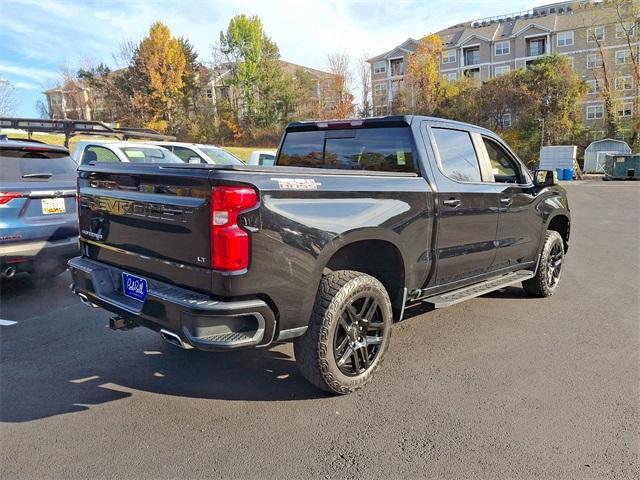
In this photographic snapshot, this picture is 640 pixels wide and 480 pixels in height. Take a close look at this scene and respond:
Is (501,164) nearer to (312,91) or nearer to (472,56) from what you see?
(312,91)

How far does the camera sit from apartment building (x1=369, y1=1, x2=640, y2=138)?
155ft

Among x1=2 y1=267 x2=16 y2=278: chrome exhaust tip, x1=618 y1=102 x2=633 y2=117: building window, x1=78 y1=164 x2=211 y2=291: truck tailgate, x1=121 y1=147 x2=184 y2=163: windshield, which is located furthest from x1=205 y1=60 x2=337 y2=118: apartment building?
x1=78 y1=164 x2=211 y2=291: truck tailgate

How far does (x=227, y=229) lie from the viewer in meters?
2.69

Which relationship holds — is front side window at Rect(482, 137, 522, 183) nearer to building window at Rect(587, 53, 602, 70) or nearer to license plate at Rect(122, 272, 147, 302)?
license plate at Rect(122, 272, 147, 302)

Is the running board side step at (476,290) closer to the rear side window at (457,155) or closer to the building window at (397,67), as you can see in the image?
the rear side window at (457,155)

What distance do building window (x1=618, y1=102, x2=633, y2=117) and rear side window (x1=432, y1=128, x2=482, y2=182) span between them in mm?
48305

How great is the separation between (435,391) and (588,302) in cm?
319

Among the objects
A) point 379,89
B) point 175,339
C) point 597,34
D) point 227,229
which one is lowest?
point 175,339

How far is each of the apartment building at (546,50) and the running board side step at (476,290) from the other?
4025 cm

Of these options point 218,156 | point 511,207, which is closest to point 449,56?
point 218,156

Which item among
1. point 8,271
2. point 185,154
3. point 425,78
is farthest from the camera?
point 425,78

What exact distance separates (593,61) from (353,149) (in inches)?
2360

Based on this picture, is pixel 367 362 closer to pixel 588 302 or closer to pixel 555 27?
pixel 588 302

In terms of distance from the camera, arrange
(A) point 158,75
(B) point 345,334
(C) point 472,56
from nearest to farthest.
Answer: (B) point 345,334 → (A) point 158,75 → (C) point 472,56
